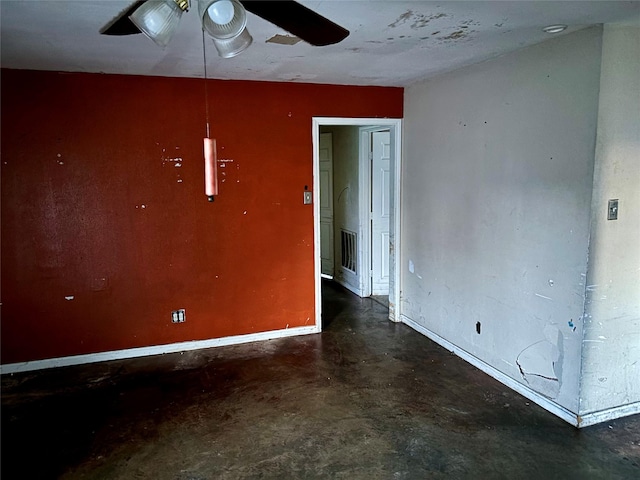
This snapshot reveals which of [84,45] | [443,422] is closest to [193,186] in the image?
[84,45]

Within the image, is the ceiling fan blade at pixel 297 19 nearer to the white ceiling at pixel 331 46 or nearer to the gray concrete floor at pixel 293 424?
the white ceiling at pixel 331 46

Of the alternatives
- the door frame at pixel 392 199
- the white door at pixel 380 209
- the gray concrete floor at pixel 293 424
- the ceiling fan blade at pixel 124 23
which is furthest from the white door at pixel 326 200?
the ceiling fan blade at pixel 124 23

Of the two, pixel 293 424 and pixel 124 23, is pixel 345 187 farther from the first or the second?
pixel 124 23

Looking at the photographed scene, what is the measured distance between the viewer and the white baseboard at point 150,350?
143 inches

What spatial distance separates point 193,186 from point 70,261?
3.64 ft

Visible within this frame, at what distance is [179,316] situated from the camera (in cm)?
399

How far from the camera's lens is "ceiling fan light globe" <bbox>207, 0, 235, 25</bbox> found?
1649 mm

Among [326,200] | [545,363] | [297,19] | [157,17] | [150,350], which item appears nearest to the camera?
[157,17]

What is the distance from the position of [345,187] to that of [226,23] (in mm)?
4174

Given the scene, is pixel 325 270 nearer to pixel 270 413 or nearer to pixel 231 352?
pixel 231 352

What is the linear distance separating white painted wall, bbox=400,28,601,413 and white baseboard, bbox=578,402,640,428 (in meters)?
0.12

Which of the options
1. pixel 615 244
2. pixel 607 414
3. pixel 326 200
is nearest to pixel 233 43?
pixel 615 244

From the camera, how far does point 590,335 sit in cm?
272

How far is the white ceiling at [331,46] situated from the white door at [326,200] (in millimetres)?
2321
